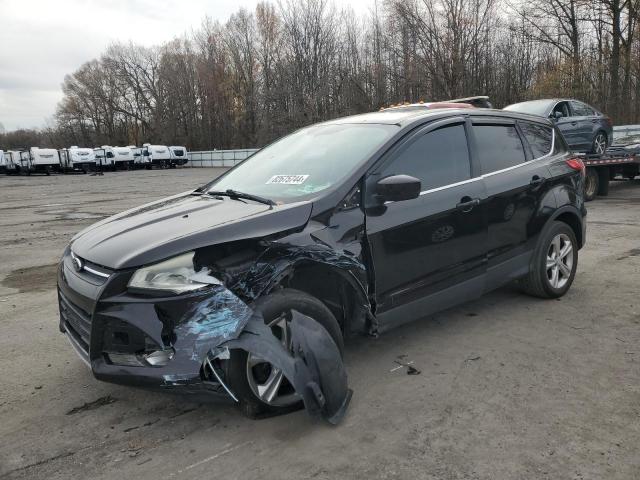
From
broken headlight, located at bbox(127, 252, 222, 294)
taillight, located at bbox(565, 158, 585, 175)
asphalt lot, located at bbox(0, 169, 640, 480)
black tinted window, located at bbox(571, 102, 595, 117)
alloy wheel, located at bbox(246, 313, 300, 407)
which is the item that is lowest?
asphalt lot, located at bbox(0, 169, 640, 480)

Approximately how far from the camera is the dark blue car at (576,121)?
11.8 metres

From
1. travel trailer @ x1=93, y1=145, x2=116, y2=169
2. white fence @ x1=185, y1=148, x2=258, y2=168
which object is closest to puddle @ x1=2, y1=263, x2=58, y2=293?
white fence @ x1=185, y1=148, x2=258, y2=168

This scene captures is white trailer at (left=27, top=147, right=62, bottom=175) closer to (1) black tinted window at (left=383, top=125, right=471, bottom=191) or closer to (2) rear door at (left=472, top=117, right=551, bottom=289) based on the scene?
(2) rear door at (left=472, top=117, right=551, bottom=289)

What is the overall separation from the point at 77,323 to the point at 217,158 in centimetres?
5457

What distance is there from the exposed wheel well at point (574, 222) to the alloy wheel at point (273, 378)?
3384 mm

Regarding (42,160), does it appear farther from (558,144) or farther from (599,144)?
(558,144)

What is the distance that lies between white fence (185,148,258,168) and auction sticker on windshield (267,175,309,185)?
47.4 m

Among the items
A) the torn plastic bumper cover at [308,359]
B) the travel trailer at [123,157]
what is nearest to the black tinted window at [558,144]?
the torn plastic bumper cover at [308,359]

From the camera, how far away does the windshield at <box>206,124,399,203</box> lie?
343 cm

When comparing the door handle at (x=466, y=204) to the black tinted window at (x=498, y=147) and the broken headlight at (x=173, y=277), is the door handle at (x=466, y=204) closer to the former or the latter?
the black tinted window at (x=498, y=147)

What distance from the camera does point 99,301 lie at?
2693 mm

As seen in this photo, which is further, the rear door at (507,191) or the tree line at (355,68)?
the tree line at (355,68)

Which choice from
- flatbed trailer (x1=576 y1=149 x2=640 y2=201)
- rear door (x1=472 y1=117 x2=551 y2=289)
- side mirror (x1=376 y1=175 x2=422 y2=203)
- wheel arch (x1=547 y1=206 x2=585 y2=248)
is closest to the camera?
side mirror (x1=376 y1=175 x2=422 y2=203)

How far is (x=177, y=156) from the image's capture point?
188 feet
